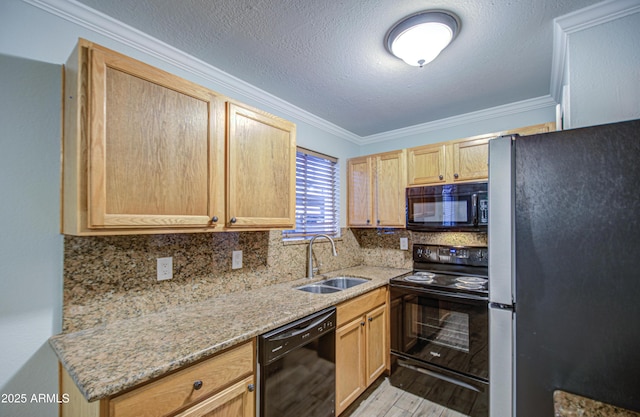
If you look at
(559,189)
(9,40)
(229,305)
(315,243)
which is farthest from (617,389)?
(9,40)

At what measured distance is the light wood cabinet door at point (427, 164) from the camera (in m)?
2.55

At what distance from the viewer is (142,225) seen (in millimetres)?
A: 1263

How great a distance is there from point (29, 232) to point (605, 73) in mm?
2768

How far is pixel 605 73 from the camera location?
1.38 metres

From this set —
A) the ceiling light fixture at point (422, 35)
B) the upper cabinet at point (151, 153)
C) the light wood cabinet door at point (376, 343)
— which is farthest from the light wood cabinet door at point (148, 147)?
the light wood cabinet door at point (376, 343)

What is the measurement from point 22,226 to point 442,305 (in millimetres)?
2515

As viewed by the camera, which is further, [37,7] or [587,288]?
[37,7]

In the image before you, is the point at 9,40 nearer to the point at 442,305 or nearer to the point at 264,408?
the point at 264,408

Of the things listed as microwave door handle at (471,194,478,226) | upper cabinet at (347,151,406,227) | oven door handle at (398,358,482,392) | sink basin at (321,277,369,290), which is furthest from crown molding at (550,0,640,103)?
oven door handle at (398,358,482,392)

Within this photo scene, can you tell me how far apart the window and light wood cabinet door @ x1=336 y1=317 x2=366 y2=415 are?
2.99 feet

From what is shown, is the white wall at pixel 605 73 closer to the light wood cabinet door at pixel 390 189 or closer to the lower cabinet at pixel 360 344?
the light wood cabinet door at pixel 390 189

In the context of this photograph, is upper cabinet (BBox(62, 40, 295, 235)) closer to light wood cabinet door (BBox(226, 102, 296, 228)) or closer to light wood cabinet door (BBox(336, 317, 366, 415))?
light wood cabinet door (BBox(226, 102, 296, 228))

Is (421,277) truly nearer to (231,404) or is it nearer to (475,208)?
(475,208)

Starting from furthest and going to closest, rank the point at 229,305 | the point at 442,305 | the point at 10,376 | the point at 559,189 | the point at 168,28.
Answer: the point at 442,305
the point at 229,305
the point at 168,28
the point at 10,376
the point at 559,189
